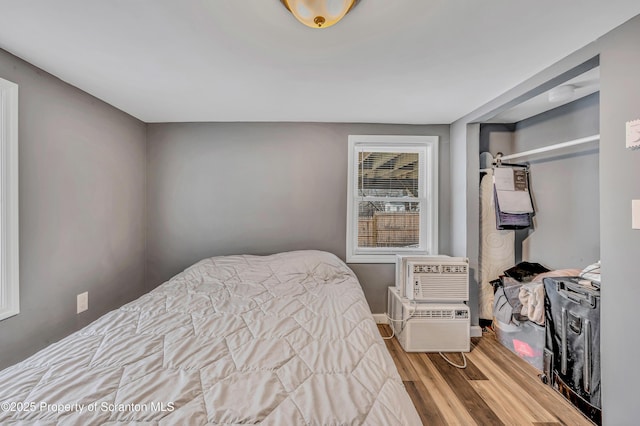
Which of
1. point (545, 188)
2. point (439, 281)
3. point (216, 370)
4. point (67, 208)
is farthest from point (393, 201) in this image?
point (67, 208)

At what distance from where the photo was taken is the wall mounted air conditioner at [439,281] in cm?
232

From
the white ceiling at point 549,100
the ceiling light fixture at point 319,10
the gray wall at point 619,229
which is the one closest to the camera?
the ceiling light fixture at point 319,10

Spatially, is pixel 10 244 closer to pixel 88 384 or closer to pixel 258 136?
pixel 88 384

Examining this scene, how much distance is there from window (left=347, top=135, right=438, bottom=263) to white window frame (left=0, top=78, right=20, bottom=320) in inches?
101

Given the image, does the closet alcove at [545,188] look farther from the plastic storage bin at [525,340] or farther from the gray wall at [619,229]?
the gray wall at [619,229]

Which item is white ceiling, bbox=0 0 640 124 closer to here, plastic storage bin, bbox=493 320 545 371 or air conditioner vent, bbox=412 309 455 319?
air conditioner vent, bbox=412 309 455 319

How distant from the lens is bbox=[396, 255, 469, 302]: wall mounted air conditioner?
232cm

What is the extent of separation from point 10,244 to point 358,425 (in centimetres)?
217

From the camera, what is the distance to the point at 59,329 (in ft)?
6.13

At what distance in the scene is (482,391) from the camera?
6.03 ft

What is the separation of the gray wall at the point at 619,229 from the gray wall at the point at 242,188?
1.60m

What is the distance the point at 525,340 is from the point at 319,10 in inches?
111

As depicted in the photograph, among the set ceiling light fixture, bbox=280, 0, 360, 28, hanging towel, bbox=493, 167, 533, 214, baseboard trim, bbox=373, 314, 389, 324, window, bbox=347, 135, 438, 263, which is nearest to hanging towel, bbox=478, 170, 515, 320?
hanging towel, bbox=493, 167, 533, 214

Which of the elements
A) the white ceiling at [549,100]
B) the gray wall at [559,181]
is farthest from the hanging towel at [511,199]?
the white ceiling at [549,100]
